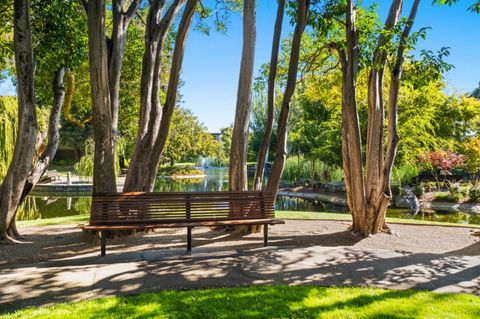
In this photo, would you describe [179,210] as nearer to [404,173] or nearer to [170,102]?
[170,102]

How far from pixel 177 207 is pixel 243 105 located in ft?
8.37

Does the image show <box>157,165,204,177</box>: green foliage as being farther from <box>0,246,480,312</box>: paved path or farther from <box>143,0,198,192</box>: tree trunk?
<box>0,246,480,312</box>: paved path

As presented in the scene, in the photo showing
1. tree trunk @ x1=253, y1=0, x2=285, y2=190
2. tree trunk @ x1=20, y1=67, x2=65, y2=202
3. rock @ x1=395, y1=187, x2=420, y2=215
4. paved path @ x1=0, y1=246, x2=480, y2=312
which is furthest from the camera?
rock @ x1=395, y1=187, x2=420, y2=215

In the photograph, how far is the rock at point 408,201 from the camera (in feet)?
60.6

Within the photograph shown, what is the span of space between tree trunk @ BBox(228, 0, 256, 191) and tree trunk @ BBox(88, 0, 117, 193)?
2.34 metres

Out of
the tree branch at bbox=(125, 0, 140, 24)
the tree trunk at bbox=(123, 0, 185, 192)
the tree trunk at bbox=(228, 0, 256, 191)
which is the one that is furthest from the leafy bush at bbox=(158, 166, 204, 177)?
the tree trunk at bbox=(228, 0, 256, 191)

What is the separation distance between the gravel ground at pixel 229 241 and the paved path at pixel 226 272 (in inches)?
32.2

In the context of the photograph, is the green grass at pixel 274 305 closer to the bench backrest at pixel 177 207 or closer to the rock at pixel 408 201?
the bench backrest at pixel 177 207

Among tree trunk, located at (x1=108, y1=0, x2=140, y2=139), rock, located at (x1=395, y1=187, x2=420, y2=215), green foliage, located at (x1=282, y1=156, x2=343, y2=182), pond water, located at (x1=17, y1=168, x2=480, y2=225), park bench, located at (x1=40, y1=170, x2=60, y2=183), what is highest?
tree trunk, located at (x1=108, y1=0, x2=140, y2=139)

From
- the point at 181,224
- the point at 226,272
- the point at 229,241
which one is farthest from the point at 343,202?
the point at 226,272

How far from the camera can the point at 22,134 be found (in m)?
6.83

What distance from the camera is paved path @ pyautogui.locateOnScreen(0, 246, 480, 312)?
4.10 m

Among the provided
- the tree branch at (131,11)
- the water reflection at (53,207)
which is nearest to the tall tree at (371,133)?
the tree branch at (131,11)

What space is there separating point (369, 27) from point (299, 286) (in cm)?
515
